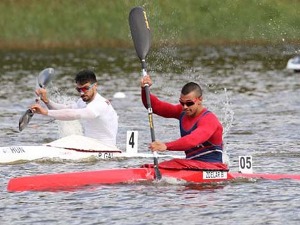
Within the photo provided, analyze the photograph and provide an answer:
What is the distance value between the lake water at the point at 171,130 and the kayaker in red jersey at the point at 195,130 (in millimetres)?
586

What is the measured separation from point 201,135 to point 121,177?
1.60 metres

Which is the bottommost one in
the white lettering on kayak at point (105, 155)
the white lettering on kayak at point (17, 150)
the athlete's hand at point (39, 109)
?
the white lettering on kayak at point (105, 155)

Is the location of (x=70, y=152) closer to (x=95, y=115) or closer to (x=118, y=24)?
(x=95, y=115)

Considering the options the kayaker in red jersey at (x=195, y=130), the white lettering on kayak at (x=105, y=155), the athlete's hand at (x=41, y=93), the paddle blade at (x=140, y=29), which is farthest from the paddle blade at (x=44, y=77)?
the kayaker in red jersey at (x=195, y=130)

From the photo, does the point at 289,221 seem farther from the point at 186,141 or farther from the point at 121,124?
the point at 121,124

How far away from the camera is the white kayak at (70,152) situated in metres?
21.5

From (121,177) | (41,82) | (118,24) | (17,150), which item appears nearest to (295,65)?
(118,24)

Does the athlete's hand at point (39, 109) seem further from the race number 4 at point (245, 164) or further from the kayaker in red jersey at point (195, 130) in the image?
the race number 4 at point (245, 164)

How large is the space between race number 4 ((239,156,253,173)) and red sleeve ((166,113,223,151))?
2.96 feet

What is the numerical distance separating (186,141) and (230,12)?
49891mm

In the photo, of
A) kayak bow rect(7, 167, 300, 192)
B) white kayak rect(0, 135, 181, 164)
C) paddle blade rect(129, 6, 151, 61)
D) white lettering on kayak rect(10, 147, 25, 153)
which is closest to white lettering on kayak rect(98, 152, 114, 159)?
white kayak rect(0, 135, 181, 164)

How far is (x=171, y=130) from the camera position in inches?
1138

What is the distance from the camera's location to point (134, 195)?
17453 millimetres

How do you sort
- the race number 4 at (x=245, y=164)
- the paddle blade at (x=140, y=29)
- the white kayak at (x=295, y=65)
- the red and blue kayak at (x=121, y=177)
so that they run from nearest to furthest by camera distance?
the red and blue kayak at (x=121, y=177) < the race number 4 at (x=245, y=164) < the paddle blade at (x=140, y=29) < the white kayak at (x=295, y=65)
